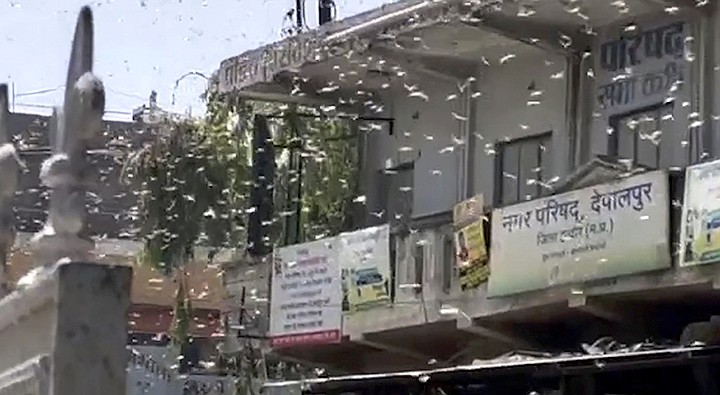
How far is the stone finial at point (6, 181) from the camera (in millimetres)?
8984

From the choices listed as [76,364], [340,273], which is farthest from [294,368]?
[76,364]

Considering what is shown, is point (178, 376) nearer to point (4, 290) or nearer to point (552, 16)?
point (552, 16)

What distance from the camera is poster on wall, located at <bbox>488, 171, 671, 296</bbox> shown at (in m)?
14.2

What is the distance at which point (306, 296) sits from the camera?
19.8m

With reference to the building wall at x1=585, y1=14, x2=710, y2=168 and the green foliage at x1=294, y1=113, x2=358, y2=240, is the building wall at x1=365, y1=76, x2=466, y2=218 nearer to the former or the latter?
the green foliage at x1=294, y1=113, x2=358, y2=240

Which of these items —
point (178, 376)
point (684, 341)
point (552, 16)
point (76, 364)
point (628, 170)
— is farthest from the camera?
point (178, 376)

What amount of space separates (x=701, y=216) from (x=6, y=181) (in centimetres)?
624

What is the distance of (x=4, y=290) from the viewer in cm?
958

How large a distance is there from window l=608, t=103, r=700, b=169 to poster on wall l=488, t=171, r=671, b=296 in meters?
0.99

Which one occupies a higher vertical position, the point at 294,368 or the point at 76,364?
the point at 294,368

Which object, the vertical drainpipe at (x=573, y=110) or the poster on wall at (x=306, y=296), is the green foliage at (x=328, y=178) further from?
the vertical drainpipe at (x=573, y=110)

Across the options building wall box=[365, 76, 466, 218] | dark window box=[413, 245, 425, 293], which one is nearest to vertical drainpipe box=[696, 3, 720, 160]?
dark window box=[413, 245, 425, 293]

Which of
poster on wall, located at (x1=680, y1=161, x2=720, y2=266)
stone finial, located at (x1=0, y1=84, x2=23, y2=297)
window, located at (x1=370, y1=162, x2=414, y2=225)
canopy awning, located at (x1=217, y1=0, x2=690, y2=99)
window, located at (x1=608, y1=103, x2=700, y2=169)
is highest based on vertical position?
canopy awning, located at (x1=217, y1=0, x2=690, y2=99)

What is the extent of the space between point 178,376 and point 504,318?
31.4 ft
